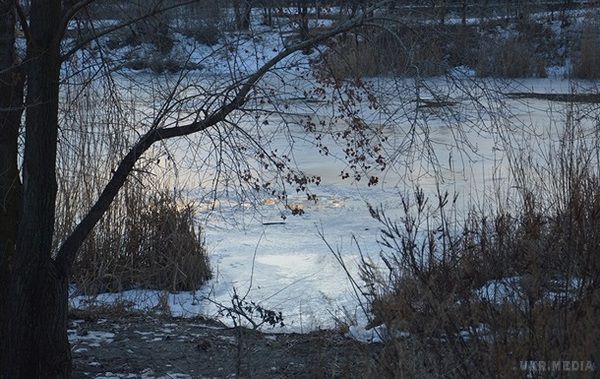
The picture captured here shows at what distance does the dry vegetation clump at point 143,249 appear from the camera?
784 cm

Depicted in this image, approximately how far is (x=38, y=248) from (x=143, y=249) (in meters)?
3.34

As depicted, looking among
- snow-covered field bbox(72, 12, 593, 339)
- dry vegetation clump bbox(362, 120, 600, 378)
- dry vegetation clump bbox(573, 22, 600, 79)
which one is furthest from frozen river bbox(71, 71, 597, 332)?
dry vegetation clump bbox(573, 22, 600, 79)

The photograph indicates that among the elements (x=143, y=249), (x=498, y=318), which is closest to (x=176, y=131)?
(x=498, y=318)

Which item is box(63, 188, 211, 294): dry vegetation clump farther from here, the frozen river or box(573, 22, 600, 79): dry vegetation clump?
box(573, 22, 600, 79): dry vegetation clump

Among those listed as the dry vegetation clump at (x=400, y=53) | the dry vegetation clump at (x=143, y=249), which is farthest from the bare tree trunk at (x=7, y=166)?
the dry vegetation clump at (x=143, y=249)

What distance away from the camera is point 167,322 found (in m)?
6.68

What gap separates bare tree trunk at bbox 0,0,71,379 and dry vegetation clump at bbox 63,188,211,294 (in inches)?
117

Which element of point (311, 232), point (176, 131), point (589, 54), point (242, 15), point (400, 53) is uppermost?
point (589, 54)

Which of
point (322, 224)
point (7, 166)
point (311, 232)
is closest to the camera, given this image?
point (7, 166)

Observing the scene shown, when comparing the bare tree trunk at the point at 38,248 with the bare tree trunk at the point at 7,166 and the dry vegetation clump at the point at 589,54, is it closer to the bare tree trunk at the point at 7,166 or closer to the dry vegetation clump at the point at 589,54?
the bare tree trunk at the point at 7,166

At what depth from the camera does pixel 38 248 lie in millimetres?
4672

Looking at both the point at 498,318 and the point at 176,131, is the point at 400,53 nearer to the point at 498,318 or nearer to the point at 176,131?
the point at 176,131

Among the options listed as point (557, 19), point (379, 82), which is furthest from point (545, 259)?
point (557, 19)

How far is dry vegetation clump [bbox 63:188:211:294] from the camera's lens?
7.84m
